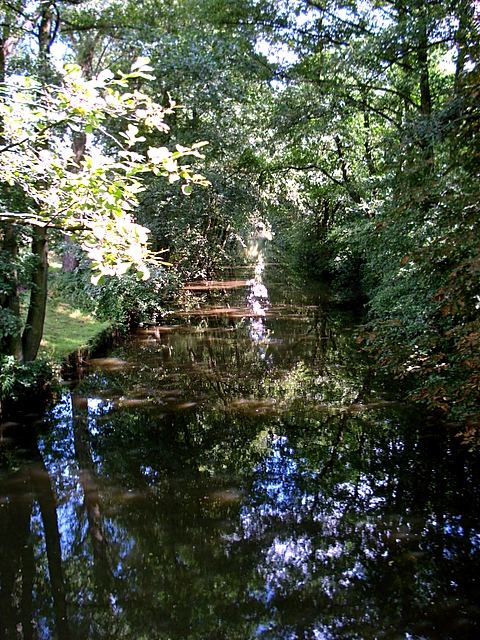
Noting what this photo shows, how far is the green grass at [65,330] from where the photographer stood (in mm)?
10960

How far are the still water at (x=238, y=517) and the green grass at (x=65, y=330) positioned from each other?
1.29 meters

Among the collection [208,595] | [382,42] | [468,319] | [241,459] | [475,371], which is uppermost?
[382,42]

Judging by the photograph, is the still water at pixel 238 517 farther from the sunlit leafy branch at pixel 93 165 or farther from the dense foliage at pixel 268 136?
the sunlit leafy branch at pixel 93 165

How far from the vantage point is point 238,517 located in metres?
5.69

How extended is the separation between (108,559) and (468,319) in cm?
469

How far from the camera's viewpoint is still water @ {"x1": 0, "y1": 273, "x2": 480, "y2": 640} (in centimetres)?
428

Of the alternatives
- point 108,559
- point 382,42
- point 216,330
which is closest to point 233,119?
point 382,42

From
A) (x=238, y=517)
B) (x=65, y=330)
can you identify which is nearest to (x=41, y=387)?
(x=65, y=330)

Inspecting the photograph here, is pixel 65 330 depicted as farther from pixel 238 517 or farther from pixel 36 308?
pixel 238 517

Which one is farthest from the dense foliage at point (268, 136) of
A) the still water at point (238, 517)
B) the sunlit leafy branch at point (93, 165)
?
the still water at point (238, 517)

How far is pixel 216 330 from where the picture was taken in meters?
16.2

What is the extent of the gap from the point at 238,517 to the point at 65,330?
8.60 metres

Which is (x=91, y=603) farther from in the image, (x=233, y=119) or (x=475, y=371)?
(x=233, y=119)

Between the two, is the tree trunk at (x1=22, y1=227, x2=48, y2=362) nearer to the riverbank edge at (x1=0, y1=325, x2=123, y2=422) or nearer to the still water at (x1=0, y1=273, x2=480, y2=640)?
the riverbank edge at (x1=0, y1=325, x2=123, y2=422)
